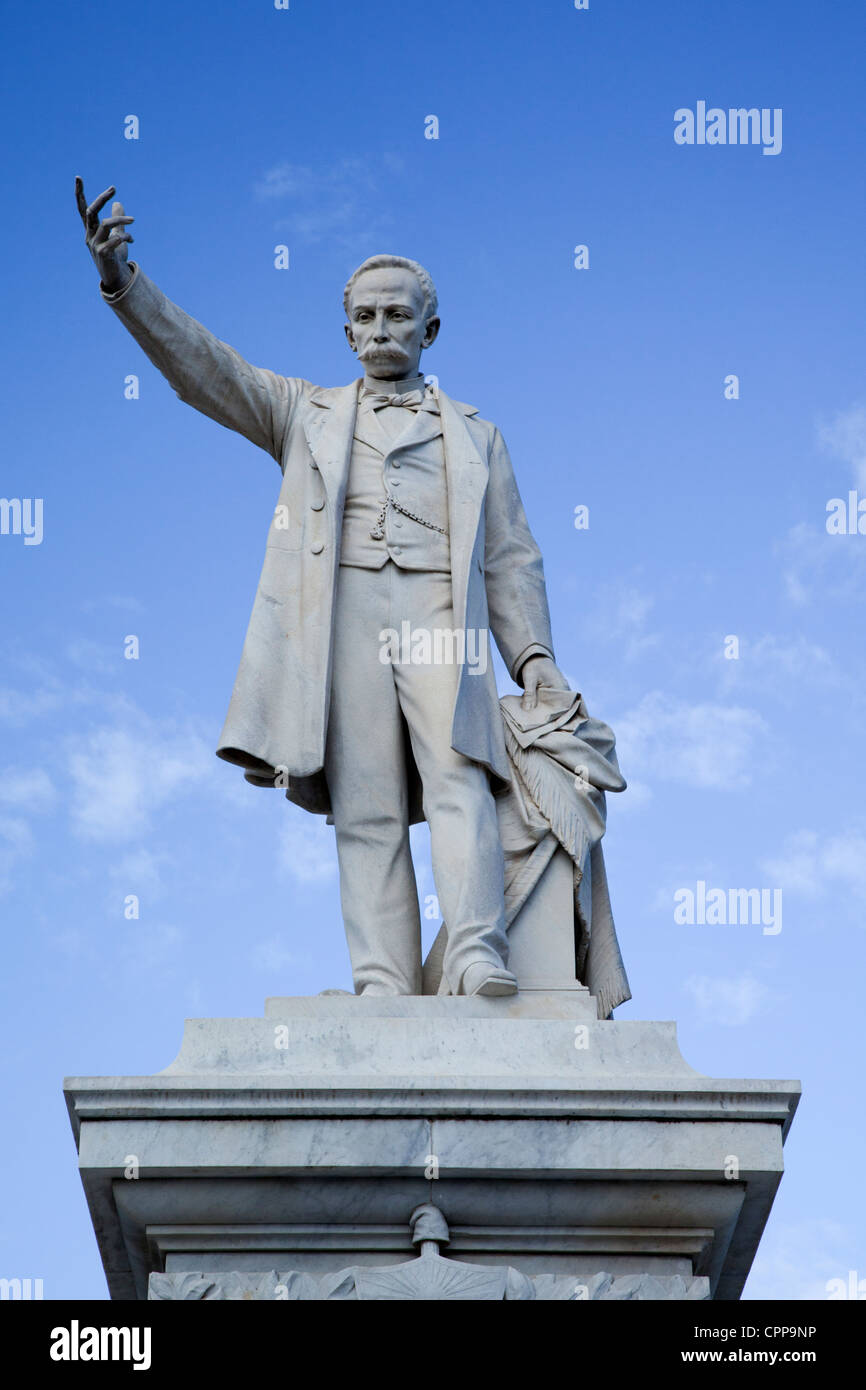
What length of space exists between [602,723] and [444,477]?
4.70 ft

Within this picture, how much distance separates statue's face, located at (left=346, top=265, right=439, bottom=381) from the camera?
11211mm

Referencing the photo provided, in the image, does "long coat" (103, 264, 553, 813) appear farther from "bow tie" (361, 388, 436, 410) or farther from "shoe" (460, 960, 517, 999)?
"shoe" (460, 960, 517, 999)

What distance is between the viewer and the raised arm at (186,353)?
1052 cm

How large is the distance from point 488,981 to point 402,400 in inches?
124

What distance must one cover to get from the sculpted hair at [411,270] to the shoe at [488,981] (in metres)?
3.51

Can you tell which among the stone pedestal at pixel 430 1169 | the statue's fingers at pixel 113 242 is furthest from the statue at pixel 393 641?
the stone pedestal at pixel 430 1169

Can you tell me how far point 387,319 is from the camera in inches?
443

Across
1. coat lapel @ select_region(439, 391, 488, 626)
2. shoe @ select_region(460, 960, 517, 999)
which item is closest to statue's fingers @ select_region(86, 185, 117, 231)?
coat lapel @ select_region(439, 391, 488, 626)

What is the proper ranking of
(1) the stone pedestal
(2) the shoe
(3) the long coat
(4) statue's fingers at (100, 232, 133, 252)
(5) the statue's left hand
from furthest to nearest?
(5) the statue's left hand → (4) statue's fingers at (100, 232, 133, 252) → (3) the long coat → (2) the shoe → (1) the stone pedestal

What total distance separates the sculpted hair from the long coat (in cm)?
44

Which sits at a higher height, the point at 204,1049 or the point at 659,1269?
the point at 204,1049
